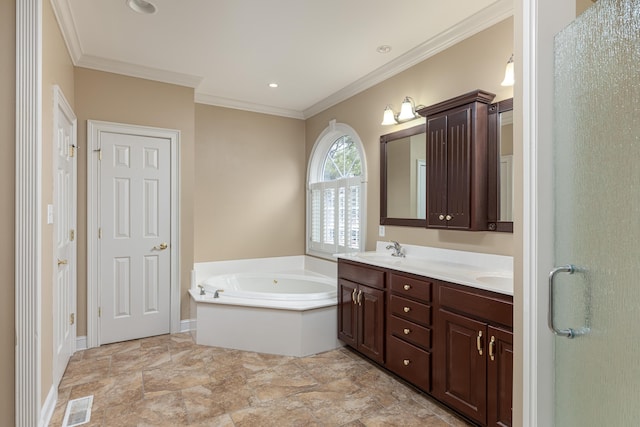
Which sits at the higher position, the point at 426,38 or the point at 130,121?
the point at 426,38

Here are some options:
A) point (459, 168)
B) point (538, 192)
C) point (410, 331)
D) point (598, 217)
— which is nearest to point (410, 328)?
A: point (410, 331)

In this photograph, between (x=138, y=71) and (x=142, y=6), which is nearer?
(x=142, y=6)

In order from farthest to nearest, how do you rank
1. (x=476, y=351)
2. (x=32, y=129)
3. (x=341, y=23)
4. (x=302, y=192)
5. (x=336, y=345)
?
1. (x=302, y=192)
2. (x=336, y=345)
3. (x=341, y=23)
4. (x=476, y=351)
5. (x=32, y=129)

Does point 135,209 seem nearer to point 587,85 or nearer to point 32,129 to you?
point 32,129

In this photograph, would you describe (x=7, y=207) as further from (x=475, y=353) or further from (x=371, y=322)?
(x=475, y=353)

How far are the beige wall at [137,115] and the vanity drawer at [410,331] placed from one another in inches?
87.0

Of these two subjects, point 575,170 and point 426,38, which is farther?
point 426,38

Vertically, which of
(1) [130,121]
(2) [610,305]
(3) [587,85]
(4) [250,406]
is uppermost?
(1) [130,121]

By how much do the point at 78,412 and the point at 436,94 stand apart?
134 inches

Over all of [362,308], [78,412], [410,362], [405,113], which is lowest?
[78,412]

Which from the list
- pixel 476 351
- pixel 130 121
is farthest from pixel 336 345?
pixel 130 121

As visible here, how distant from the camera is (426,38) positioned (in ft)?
9.11

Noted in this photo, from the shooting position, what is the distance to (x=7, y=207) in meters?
1.75

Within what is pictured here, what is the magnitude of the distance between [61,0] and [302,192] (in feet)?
10.3
